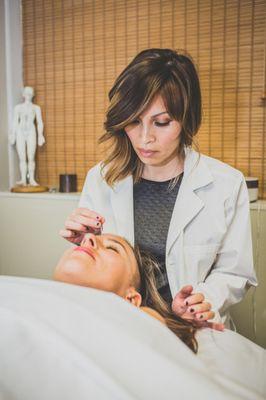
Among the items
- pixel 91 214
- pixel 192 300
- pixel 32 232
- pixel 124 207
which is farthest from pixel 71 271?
pixel 32 232

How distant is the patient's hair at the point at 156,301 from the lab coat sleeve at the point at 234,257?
14 centimetres

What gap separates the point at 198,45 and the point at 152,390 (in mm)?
1798

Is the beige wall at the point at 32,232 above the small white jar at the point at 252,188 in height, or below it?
below

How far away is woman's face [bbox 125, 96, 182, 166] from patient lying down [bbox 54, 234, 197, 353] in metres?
0.27

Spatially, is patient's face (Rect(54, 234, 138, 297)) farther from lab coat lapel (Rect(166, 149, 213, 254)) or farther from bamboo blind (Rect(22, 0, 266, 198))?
bamboo blind (Rect(22, 0, 266, 198))

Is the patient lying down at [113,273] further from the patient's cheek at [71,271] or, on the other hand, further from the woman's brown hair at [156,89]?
the woman's brown hair at [156,89]

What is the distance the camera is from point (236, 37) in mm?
2004

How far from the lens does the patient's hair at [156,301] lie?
95cm

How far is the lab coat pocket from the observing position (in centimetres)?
130

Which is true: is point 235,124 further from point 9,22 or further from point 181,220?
point 9,22

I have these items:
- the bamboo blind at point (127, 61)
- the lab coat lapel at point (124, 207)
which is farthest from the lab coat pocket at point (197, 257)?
the bamboo blind at point (127, 61)

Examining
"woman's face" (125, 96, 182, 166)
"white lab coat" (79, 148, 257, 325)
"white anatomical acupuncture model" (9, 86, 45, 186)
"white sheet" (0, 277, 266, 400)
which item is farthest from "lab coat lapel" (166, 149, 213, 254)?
"white anatomical acupuncture model" (9, 86, 45, 186)

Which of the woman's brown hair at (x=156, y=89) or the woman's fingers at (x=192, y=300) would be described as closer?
the woman's fingers at (x=192, y=300)

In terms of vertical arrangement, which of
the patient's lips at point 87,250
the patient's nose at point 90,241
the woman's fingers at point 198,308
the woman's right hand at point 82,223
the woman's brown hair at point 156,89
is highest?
the woman's brown hair at point 156,89
